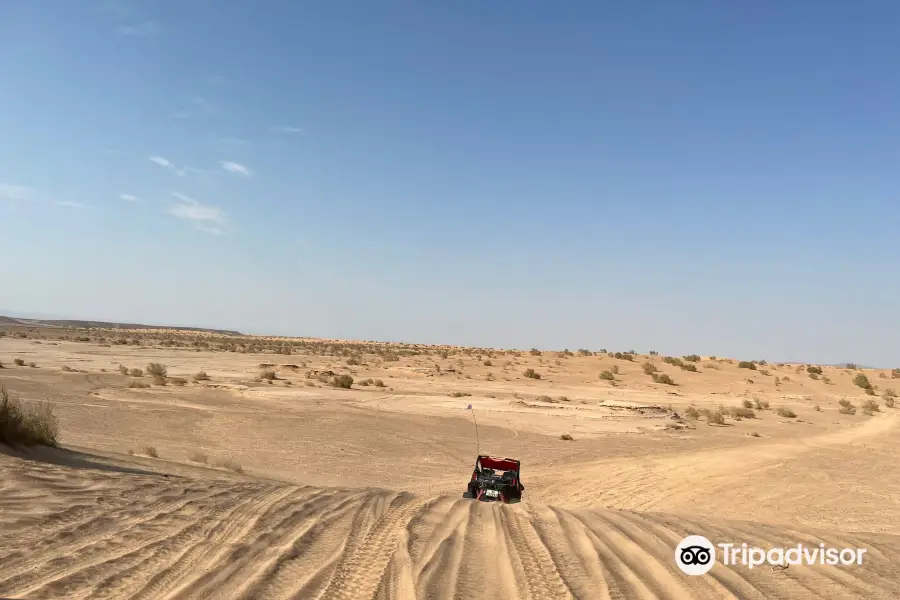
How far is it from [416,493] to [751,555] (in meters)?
7.60

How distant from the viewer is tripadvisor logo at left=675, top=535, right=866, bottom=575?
21.0ft

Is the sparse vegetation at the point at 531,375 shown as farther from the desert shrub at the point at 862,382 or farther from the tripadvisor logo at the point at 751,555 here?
the tripadvisor logo at the point at 751,555

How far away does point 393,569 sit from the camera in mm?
5883

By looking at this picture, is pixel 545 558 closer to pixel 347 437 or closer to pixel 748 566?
pixel 748 566

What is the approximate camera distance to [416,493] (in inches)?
510

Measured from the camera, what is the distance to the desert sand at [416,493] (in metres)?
5.69

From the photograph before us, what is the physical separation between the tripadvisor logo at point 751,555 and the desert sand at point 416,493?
179mm

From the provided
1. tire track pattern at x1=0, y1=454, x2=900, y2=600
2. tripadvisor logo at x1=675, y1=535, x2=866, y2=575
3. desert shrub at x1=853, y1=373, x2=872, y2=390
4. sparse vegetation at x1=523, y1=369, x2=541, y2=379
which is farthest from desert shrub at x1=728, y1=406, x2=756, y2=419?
tripadvisor logo at x1=675, y1=535, x2=866, y2=575

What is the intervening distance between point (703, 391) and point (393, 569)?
39148 millimetres

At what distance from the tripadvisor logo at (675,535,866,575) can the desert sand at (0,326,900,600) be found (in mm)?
179

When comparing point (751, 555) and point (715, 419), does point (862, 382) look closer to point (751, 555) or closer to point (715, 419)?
point (715, 419)

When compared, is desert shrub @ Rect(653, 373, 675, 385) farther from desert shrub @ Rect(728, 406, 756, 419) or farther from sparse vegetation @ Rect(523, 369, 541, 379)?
desert shrub @ Rect(728, 406, 756, 419)

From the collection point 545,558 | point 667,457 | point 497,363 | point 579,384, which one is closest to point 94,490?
point 545,558

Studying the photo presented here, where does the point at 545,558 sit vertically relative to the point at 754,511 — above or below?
above
